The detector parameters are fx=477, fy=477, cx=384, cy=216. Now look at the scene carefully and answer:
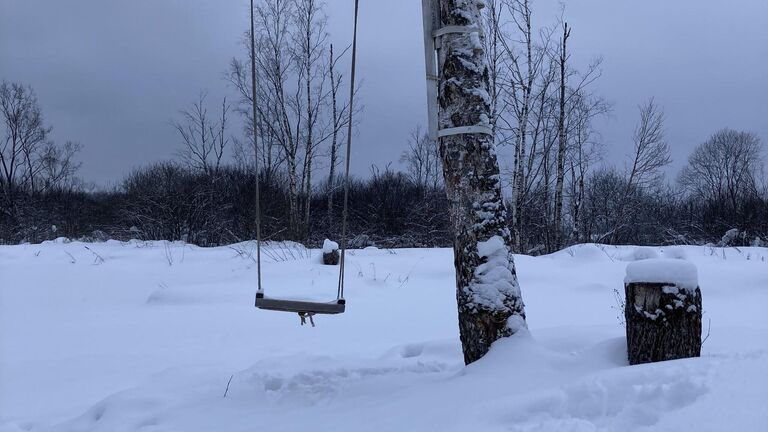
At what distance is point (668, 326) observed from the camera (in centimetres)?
230

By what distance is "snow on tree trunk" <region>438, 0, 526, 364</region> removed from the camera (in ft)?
8.63

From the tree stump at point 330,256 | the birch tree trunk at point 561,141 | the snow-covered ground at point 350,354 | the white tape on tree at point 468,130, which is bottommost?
the snow-covered ground at point 350,354

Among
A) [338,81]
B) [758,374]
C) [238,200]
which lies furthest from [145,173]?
[758,374]

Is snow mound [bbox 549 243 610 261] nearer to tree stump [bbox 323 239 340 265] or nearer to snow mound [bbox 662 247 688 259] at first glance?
snow mound [bbox 662 247 688 259]

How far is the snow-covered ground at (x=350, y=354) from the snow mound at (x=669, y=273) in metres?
0.35

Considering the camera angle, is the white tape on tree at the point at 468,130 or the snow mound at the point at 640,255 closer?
the white tape on tree at the point at 468,130

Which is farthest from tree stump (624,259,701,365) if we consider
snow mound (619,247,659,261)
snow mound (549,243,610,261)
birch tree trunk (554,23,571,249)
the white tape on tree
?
birch tree trunk (554,23,571,249)

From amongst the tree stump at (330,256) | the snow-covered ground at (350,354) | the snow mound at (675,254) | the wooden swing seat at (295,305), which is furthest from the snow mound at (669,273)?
the snow mound at (675,254)

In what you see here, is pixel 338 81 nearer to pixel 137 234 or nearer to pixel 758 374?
pixel 137 234

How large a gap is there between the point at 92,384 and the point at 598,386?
355cm

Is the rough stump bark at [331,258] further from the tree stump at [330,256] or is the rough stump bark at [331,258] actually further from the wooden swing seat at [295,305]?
the wooden swing seat at [295,305]

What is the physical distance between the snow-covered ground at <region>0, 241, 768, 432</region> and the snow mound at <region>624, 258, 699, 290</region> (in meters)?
0.35

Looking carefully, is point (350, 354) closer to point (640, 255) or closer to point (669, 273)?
point (669, 273)

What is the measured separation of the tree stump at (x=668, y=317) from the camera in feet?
7.51
